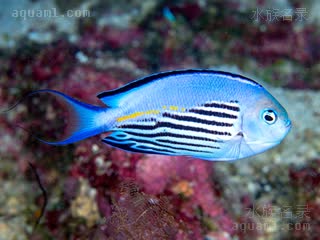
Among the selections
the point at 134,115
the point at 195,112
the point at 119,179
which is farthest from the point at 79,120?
the point at 119,179

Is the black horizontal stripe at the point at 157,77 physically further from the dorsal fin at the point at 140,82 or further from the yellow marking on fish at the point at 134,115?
the yellow marking on fish at the point at 134,115

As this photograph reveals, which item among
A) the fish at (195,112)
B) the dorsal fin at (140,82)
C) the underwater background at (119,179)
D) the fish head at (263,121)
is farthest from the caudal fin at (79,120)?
the fish head at (263,121)

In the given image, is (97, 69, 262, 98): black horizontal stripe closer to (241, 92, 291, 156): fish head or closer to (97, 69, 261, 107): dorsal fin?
(97, 69, 261, 107): dorsal fin

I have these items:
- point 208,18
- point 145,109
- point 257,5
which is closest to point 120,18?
point 208,18

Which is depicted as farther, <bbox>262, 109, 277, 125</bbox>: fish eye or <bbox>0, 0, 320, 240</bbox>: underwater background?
<bbox>0, 0, 320, 240</bbox>: underwater background

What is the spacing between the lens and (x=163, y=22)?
664 centimetres

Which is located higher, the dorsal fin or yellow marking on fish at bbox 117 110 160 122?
the dorsal fin

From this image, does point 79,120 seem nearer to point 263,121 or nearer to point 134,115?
point 134,115

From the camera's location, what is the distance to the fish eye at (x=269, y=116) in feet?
6.44

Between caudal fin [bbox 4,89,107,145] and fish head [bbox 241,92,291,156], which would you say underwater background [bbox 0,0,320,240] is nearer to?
caudal fin [bbox 4,89,107,145]

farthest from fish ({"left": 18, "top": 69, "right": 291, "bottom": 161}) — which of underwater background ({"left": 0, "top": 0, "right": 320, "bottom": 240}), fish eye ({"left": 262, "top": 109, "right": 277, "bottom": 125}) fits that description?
underwater background ({"left": 0, "top": 0, "right": 320, "bottom": 240})

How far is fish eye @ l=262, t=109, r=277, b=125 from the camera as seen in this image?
1962 mm

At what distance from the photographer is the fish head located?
1964mm

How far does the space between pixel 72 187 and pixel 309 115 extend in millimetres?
3072
